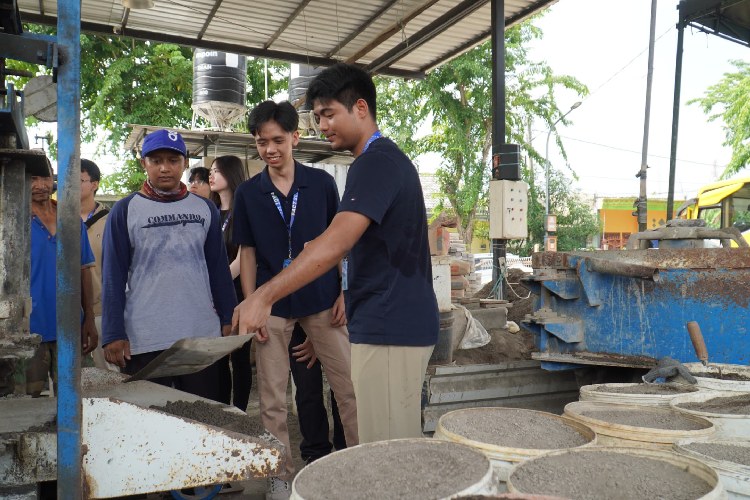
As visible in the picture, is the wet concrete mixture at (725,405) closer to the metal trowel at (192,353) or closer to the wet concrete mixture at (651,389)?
the wet concrete mixture at (651,389)

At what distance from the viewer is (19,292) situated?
1.85 metres

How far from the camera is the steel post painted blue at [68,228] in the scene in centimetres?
167

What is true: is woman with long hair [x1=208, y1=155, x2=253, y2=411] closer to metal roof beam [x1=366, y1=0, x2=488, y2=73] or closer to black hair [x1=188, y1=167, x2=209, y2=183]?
black hair [x1=188, y1=167, x2=209, y2=183]

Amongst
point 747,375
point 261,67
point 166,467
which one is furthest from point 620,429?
point 261,67

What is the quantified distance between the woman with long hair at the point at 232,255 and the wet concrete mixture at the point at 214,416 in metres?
1.85

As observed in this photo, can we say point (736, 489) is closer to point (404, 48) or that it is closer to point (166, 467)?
point (166, 467)

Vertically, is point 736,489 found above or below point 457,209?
below

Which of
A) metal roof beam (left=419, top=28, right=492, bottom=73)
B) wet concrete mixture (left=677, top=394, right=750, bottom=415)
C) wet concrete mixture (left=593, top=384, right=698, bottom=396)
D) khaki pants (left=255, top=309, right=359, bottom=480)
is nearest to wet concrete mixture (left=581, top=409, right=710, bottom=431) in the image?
wet concrete mixture (left=677, top=394, right=750, bottom=415)

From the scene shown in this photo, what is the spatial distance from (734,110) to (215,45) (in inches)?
530

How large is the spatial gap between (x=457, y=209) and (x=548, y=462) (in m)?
18.7

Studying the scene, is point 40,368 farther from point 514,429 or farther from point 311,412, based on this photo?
point 514,429

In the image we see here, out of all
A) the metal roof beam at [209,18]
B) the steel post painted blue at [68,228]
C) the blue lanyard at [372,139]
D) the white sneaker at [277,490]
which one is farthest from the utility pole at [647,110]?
the steel post painted blue at [68,228]

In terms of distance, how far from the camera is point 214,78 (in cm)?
946

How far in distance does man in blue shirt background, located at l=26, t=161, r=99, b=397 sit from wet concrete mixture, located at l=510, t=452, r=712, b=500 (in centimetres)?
268
